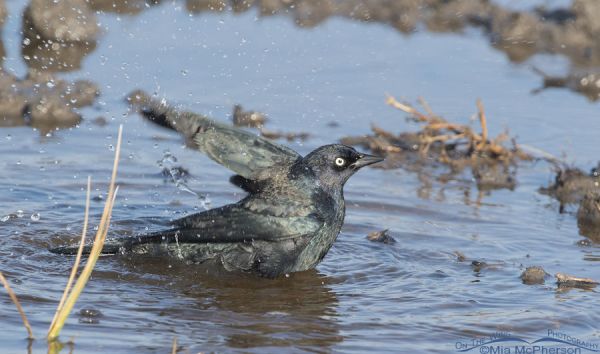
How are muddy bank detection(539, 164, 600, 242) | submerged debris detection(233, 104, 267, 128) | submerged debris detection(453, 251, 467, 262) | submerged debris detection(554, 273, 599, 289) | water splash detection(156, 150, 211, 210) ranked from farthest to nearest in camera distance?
1. submerged debris detection(233, 104, 267, 128)
2. water splash detection(156, 150, 211, 210)
3. muddy bank detection(539, 164, 600, 242)
4. submerged debris detection(453, 251, 467, 262)
5. submerged debris detection(554, 273, 599, 289)

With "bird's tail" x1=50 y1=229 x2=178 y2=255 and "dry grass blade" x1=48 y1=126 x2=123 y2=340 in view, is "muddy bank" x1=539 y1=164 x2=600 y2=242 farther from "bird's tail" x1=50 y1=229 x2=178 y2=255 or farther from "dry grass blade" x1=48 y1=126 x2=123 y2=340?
"dry grass blade" x1=48 y1=126 x2=123 y2=340

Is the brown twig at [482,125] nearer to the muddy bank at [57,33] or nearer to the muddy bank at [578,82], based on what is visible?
the muddy bank at [578,82]

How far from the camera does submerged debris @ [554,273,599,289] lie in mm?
6867

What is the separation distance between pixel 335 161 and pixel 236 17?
580 cm

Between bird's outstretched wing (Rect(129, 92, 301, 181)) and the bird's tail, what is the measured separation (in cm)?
53

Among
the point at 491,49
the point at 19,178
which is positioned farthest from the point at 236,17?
the point at 19,178

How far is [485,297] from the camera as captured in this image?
6.72 metres

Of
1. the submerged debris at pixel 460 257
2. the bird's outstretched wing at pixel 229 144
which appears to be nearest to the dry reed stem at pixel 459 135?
the submerged debris at pixel 460 257

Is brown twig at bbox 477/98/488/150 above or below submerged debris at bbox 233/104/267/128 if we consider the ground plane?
above

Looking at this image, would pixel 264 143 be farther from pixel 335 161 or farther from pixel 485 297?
pixel 485 297

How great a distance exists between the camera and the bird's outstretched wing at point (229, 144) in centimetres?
703

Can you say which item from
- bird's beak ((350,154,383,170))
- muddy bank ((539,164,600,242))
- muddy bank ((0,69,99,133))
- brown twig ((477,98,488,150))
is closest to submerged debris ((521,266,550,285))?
bird's beak ((350,154,383,170))

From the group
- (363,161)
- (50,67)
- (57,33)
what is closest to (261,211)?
(363,161)

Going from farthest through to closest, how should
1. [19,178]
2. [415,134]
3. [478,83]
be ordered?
[478,83] < [415,134] < [19,178]
